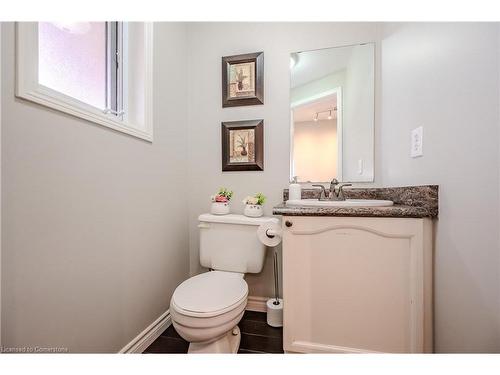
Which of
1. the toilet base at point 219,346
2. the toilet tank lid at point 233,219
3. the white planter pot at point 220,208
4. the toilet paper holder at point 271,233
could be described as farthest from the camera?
the white planter pot at point 220,208

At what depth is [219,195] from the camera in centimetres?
149

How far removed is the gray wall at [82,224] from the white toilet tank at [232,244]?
26cm

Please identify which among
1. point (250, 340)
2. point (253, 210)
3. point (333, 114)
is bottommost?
point (250, 340)

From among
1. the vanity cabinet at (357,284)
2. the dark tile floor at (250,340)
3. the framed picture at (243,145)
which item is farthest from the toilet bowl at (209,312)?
the framed picture at (243,145)

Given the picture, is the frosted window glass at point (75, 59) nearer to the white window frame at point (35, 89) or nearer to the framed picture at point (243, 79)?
the white window frame at point (35, 89)

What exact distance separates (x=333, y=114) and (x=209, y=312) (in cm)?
139

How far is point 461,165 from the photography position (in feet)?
2.36

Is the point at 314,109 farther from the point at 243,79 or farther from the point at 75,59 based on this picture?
the point at 75,59

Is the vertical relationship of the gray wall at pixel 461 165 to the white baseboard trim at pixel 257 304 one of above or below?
above

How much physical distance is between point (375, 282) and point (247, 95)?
136 cm

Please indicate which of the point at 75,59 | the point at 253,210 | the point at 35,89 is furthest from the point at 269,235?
the point at 75,59

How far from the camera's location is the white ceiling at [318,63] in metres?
1.46

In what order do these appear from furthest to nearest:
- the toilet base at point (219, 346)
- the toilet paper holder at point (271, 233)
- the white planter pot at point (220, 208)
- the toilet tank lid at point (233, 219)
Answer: the white planter pot at point (220, 208) → the toilet tank lid at point (233, 219) → the toilet paper holder at point (271, 233) → the toilet base at point (219, 346)

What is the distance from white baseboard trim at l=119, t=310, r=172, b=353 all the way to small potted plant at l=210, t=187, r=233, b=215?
721 millimetres
